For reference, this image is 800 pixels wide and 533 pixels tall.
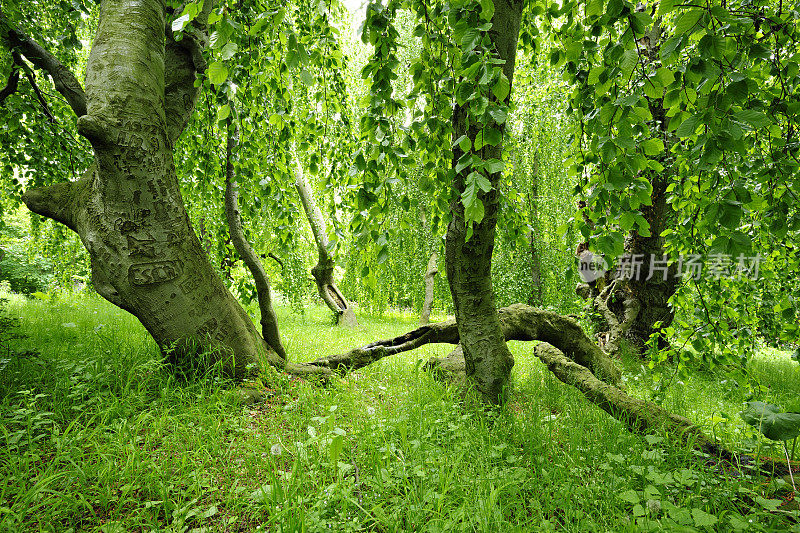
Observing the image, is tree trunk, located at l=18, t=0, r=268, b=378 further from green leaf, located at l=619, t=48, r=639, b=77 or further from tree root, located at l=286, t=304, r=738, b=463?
green leaf, located at l=619, t=48, r=639, b=77

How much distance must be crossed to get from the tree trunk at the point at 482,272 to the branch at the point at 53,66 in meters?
2.42

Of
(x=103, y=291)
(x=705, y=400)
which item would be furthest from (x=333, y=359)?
(x=705, y=400)

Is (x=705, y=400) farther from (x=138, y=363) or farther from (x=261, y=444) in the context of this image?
(x=138, y=363)

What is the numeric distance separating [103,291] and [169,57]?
179cm

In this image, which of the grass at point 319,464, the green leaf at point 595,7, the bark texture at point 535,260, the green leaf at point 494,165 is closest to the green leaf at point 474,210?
the green leaf at point 494,165

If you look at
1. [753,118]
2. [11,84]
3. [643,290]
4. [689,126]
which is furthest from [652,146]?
[643,290]

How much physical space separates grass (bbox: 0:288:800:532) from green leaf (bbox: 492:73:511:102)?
4.54ft

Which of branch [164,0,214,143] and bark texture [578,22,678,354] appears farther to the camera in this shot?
bark texture [578,22,678,354]

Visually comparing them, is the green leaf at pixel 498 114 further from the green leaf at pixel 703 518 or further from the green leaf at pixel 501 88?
the green leaf at pixel 703 518

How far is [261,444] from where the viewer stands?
5.92 ft

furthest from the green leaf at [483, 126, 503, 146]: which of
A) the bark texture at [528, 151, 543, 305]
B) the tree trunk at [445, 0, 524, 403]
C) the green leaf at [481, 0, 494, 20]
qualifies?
the bark texture at [528, 151, 543, 305]

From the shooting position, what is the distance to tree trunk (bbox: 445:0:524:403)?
201 centimetres

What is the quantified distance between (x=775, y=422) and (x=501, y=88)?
1.51 metres

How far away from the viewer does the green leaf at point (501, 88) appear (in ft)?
3.64
